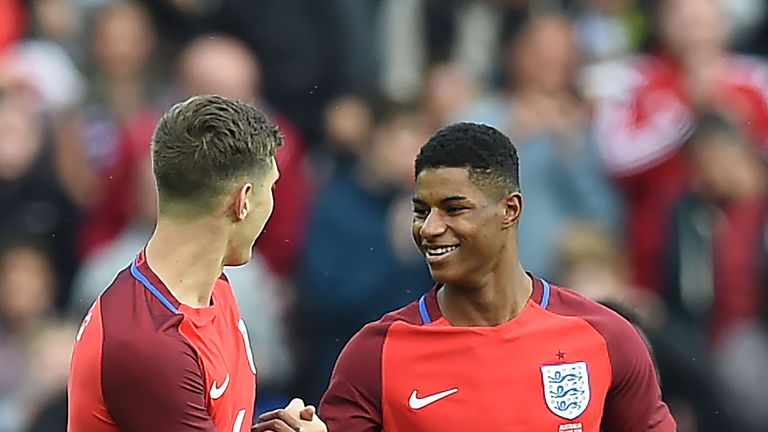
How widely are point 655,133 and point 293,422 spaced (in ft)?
14.8

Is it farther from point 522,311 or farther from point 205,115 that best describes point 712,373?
point 205,115

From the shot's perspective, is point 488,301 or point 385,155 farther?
point 385,155

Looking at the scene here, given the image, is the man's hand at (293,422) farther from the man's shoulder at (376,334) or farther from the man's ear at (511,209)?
the man's ear at (511,209)

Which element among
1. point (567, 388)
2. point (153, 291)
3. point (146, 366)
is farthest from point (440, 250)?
point (146, 366)

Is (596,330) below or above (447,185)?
below

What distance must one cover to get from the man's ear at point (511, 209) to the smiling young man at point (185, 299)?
0.65 metres

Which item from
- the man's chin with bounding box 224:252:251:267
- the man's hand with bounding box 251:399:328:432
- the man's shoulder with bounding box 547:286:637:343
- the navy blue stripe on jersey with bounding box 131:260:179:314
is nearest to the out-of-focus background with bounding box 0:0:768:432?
the man's shoulder with bounding box 547:286:637:343

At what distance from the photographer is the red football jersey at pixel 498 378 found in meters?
4.71

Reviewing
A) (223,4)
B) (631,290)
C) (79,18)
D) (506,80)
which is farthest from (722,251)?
(79,18)

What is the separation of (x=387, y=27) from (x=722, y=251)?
6.93 feet

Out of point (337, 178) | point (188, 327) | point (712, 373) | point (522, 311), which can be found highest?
point (188, 327)

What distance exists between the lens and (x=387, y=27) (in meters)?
9.04

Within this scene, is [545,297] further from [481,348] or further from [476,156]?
[476,156]

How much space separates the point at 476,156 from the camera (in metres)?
4.66
